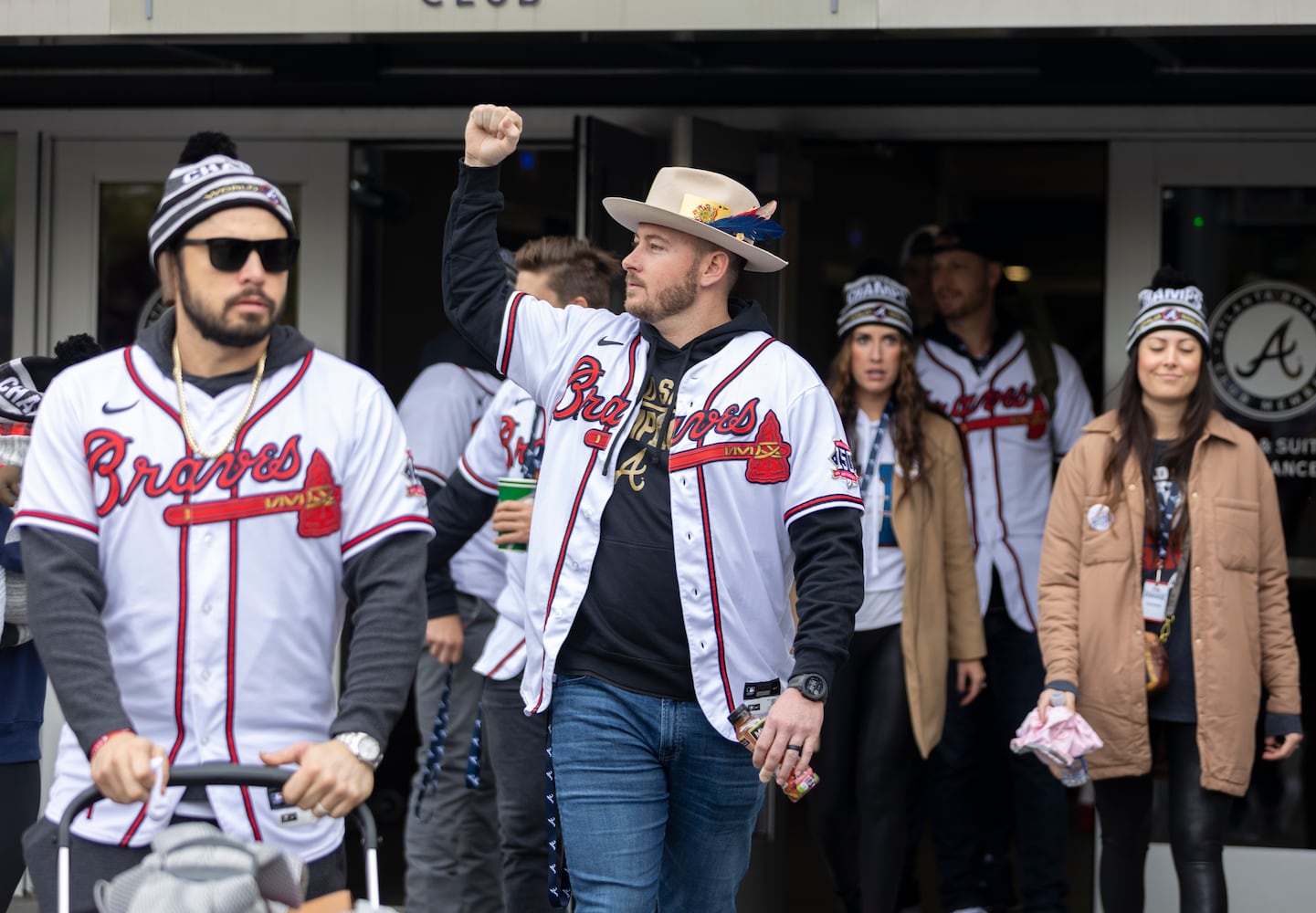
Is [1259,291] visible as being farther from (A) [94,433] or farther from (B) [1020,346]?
(A) [94,433]

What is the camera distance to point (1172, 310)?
16.4ft

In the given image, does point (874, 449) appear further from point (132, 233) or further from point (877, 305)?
point (132, 233)

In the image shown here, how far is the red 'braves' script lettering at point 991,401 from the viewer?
6.02 m

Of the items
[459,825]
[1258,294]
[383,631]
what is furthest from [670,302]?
[1258,294]

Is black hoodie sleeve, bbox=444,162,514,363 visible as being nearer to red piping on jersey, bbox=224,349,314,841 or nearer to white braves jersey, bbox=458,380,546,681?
white braves jersey, bbox=458,380,546,681

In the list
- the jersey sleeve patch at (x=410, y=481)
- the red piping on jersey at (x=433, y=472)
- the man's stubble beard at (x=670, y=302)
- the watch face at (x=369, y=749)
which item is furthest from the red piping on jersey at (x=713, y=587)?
the red piping on jersey at (x=433, y=472)

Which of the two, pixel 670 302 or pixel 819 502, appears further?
pixel 670 302

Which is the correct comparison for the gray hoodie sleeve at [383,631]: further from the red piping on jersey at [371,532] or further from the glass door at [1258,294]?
the glass door at [1258,294]

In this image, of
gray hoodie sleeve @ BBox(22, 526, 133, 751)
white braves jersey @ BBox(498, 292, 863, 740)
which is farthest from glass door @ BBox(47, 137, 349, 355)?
gray hoodie sleeve @ BBox(22, 526, 133, 751)

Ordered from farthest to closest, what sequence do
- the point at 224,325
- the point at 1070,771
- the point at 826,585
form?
the point at 1070,771
the point at 826,585
the point at 224,325

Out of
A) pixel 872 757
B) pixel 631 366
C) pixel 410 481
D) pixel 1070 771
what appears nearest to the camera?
pixel 410 481

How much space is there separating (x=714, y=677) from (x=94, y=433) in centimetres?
141

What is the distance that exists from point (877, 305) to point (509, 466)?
1483 mm

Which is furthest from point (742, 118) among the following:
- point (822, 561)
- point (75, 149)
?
point (822, 561)
